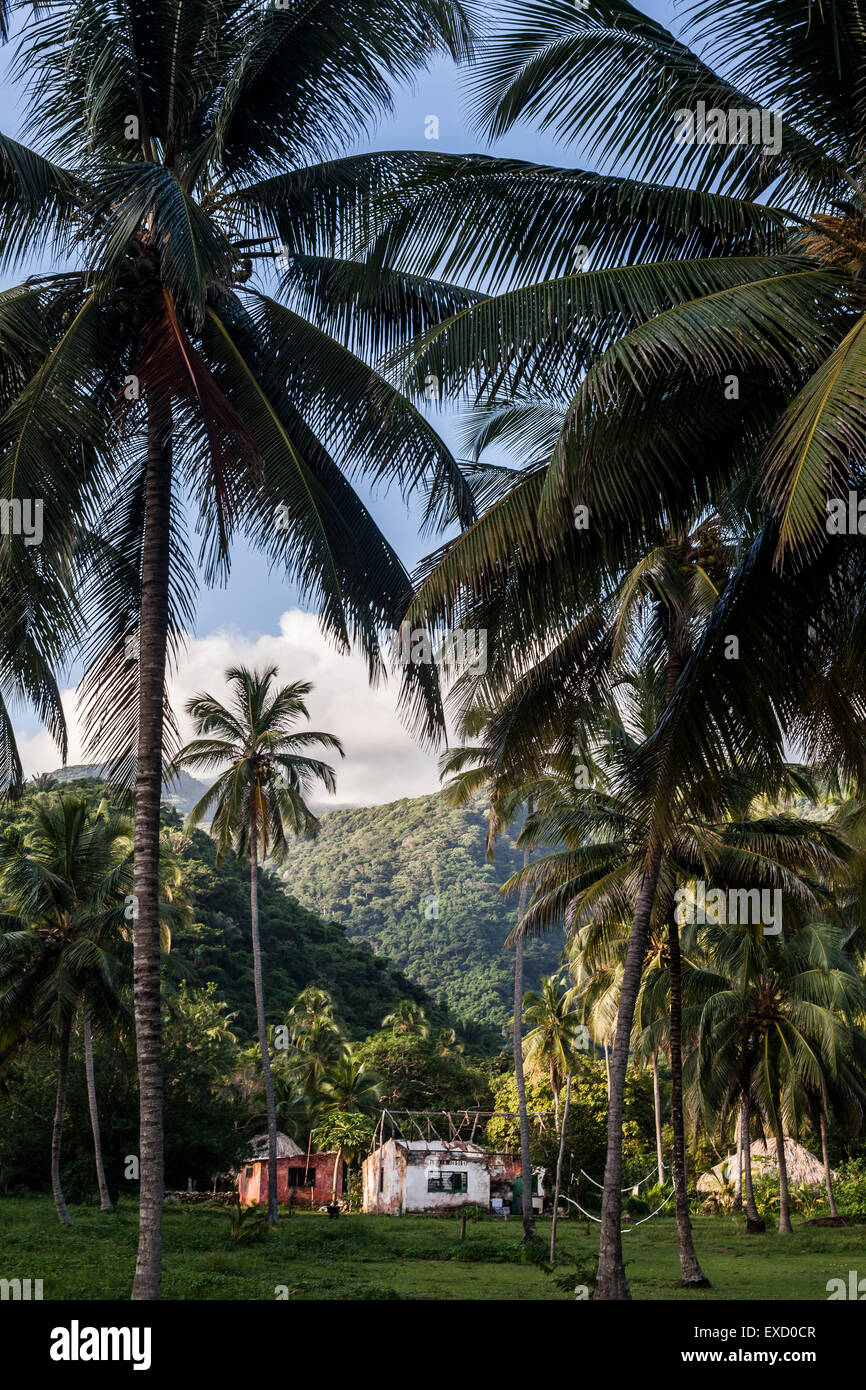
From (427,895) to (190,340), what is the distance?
12129 centimetres

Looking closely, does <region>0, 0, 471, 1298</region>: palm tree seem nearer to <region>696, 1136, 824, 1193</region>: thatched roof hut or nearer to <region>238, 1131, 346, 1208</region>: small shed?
<region>696, 1136, 824, 1193</region>: thatched roof hut

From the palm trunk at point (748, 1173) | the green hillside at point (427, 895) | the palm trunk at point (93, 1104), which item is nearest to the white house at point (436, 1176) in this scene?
the palm trunk at point (748, 1173)

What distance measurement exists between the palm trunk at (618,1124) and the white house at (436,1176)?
986 inches

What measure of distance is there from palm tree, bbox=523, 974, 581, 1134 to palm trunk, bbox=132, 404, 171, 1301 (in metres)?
37.4

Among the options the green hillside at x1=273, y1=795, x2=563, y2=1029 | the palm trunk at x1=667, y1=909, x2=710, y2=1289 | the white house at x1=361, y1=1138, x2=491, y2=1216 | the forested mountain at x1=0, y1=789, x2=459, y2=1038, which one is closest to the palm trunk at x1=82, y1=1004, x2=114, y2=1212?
the white house at x1=361, y1=1138, x2=491, y2=1216

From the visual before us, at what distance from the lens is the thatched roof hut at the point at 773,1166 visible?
36.2 metres

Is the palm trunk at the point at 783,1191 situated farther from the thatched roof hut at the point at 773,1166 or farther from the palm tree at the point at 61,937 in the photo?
the palm tree at the point at 61,937

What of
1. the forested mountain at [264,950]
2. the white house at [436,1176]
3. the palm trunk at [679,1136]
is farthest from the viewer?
the forested mountain at [264,950]

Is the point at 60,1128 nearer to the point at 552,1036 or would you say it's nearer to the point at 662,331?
the point at 552,1036

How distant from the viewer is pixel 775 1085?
89.1 ft

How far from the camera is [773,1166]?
37.6 meters

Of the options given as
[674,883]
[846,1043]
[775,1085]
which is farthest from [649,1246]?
[674,883]

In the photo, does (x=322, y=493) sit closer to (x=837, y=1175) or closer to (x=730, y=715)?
(x=730, y=715)

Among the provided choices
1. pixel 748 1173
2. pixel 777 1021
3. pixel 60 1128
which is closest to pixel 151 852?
pixel 60 1128
